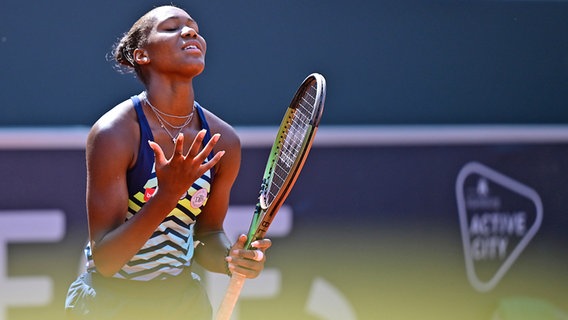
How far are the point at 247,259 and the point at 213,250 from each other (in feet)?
0.70

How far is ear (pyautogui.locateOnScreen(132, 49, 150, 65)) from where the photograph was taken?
8.77 feet

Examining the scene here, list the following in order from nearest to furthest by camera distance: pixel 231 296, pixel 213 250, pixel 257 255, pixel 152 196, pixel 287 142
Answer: pixel 152 196, pixel 257 255, pixel 231 296, pixel 213 250, pixel 287 142

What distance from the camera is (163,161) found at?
236 centimetres

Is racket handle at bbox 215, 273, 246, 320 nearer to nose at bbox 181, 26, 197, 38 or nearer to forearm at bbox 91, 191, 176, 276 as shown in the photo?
forearm at bbox 91, 191, 176, 276

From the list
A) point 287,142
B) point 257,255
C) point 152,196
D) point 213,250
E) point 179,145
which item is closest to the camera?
point 179,145

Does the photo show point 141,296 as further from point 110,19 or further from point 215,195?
Answer: point 110,19

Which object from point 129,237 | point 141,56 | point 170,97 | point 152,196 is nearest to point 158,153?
point 152,196

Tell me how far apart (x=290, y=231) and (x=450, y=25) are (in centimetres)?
119

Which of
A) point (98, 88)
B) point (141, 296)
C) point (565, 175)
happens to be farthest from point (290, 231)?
point (141, 296)

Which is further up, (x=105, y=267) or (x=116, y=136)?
(x=116, y=136)

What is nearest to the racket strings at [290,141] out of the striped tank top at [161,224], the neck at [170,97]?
the striped tank top at [161,224]

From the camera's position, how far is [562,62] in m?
4.74

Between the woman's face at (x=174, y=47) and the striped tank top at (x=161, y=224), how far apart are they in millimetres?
122

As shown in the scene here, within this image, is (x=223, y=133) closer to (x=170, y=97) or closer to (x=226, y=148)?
(x=226, y=148)
